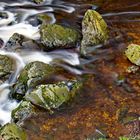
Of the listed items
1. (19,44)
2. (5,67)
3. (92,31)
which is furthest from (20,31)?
(92,31)

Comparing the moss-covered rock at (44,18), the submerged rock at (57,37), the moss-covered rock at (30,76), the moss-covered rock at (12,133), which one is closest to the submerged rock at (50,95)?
the moss-covered rock at (30,76)

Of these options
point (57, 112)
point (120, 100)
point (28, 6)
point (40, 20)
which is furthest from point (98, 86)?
point (28, 6)

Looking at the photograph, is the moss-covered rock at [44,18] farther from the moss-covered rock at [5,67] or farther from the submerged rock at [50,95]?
the submerged rock at [50,95]

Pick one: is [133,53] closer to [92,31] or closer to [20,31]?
[92,31]

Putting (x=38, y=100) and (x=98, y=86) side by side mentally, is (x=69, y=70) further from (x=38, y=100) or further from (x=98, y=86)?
(x=38, y=100)

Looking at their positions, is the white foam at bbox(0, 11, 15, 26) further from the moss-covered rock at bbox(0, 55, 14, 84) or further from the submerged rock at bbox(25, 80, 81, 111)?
the submerged rock at bbox(25, 80, 81, 111)

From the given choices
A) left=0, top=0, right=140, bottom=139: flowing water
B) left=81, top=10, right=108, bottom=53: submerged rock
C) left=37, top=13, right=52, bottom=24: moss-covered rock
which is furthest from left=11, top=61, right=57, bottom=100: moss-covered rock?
left=37, top=13, right=52, bottom=24: moss-covered rock
